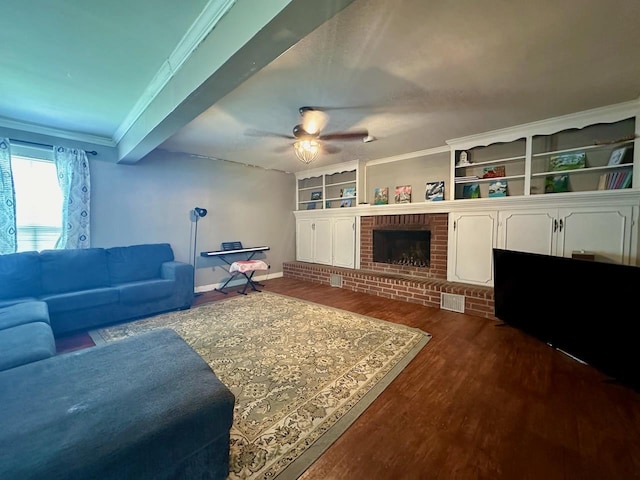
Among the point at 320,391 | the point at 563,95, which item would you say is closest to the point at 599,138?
the point at 563,95

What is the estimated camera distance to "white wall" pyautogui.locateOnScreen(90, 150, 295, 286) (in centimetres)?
354

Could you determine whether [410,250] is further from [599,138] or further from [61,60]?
[61,60]

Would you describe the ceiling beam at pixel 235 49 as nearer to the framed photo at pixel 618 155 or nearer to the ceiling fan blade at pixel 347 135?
the ceiling fan blade at pixel 347 135

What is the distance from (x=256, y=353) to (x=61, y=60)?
268 cm

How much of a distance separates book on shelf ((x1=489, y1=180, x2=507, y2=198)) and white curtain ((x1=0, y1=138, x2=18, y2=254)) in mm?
5731

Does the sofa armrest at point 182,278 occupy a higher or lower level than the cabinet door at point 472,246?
lower

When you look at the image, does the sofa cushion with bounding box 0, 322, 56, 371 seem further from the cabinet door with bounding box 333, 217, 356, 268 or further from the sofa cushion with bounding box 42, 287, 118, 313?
the cabinet door with bounding box 333, 217, 356, 268

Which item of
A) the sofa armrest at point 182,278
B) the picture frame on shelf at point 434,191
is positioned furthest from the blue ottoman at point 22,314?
the picture frame on shelf at point 434,191

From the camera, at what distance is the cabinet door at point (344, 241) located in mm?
4836

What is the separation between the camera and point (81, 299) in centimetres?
272

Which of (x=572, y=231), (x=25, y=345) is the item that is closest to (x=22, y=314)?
(x=25, y=345)

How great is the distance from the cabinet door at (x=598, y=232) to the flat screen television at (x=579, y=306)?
83 centimetres

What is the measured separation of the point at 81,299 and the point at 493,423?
3797 mm

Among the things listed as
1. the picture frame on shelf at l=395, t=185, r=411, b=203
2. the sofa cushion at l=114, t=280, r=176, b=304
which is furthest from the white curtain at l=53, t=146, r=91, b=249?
the picture frame on shelf at l=395, t=185, r=411, b=203
